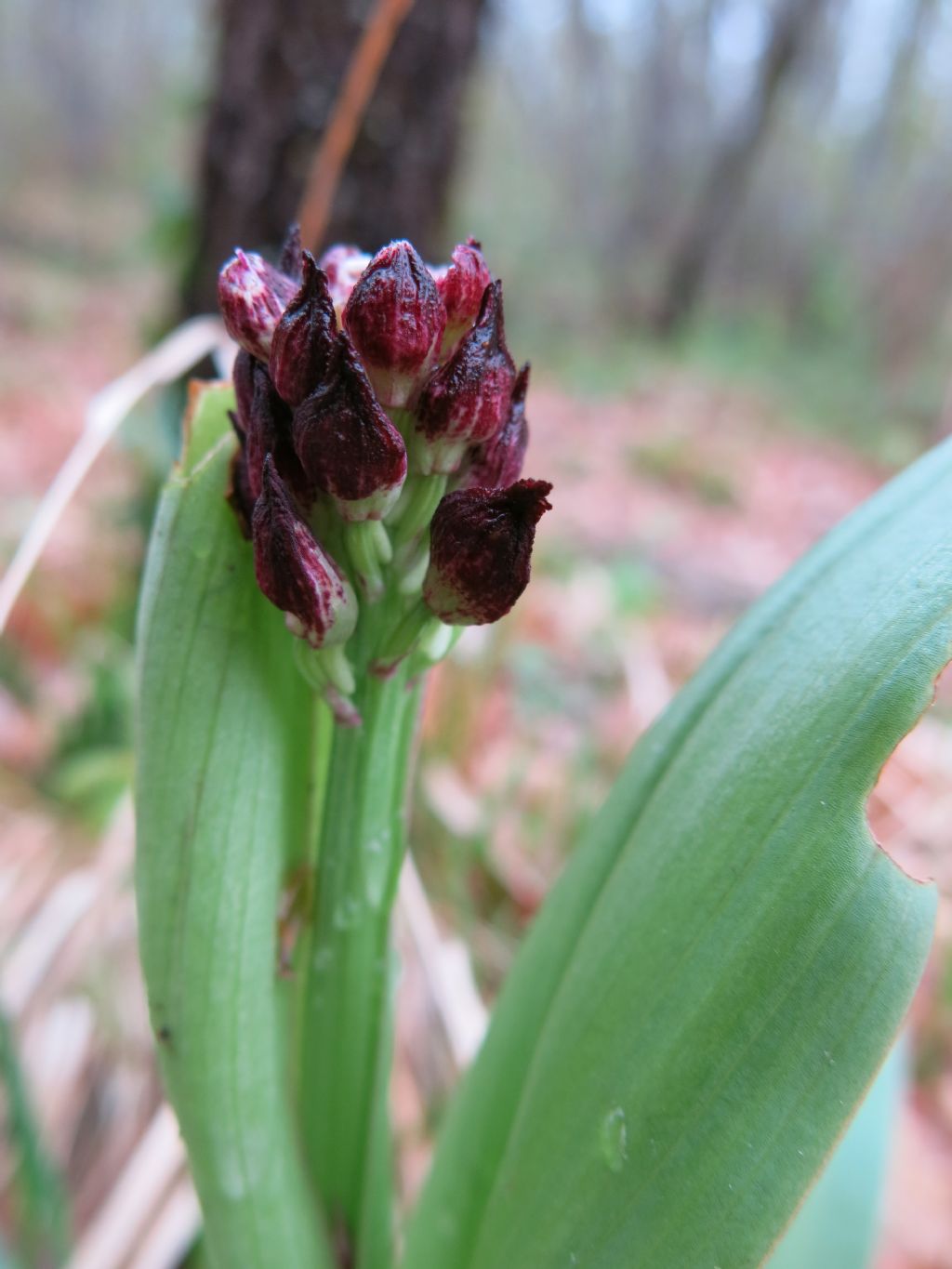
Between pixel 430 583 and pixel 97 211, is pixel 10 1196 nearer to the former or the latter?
pixel 430 583

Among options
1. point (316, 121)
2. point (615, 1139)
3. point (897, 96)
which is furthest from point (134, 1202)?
point (897, 96)

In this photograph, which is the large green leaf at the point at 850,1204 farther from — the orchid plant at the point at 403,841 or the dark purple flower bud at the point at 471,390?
the dark purple flower bud at the point at 471,390

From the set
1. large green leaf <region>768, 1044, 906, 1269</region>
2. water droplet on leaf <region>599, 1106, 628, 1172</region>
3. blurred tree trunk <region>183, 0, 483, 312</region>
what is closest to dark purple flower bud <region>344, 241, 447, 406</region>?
water droplet on leaf <region>599, 1106, 628, 1172</region>

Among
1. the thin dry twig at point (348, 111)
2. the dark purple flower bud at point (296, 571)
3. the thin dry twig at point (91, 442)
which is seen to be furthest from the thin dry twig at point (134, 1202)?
the thin dry twig at point (348, 111)

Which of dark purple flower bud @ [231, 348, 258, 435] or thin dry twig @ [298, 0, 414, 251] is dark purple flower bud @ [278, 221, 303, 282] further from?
thin dry twig @ [298, 0, 414, 251]

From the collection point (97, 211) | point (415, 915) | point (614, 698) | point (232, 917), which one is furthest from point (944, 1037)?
point (97, 211)

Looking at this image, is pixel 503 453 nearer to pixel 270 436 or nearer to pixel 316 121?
pixel 270 436
